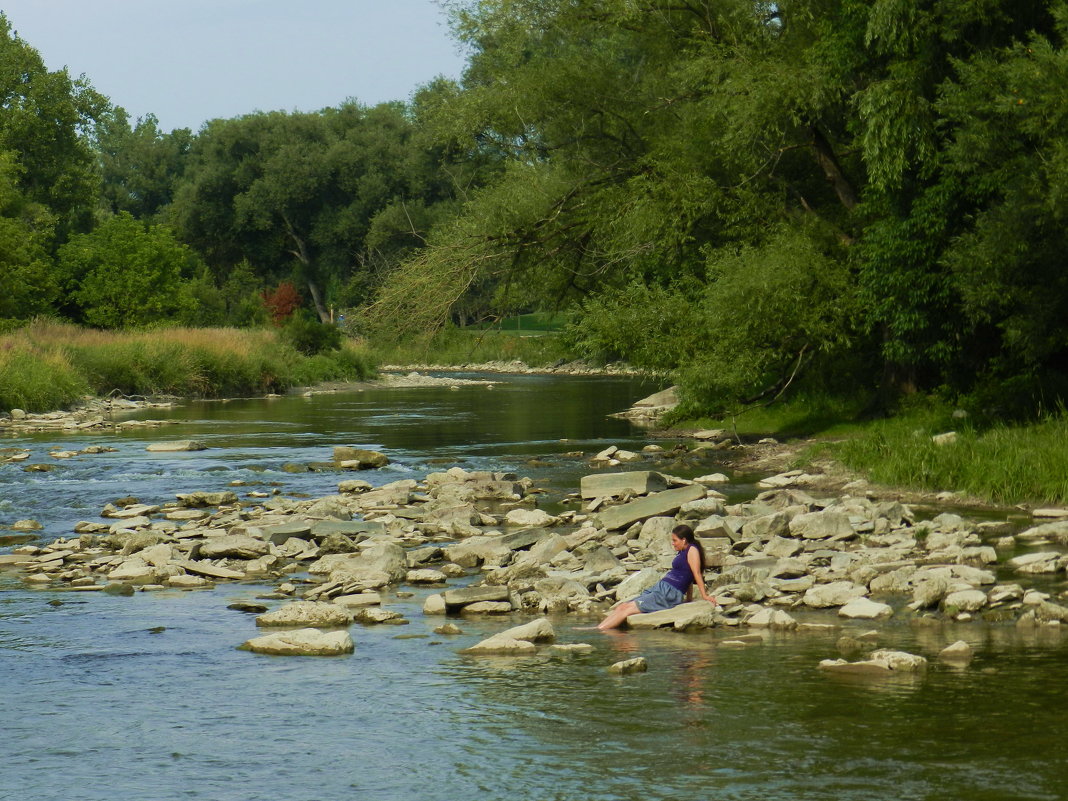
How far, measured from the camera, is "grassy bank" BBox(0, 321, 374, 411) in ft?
134

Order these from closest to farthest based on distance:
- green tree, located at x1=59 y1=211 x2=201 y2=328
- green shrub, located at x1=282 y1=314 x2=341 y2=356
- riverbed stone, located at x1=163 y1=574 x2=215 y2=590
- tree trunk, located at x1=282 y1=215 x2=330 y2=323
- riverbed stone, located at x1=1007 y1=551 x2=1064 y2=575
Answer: riverbed stone, located at x1=1007 y1=551 x2=1064 y2=575, riverbed stone, located at x1=163 y1=574 x2=215 y2=590, green tree, located at x1=59 y1=211 x2=201 y2=328, green shrub, located at x1=282 y1=314 x2=341 y2=356, tree trunk, located at x1=282 y1=215 x2=330 y2=323

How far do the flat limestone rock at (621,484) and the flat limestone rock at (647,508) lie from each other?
5.31 ft

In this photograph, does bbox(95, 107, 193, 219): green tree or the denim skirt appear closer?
the denim skirt

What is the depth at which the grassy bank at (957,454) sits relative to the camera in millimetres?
18547

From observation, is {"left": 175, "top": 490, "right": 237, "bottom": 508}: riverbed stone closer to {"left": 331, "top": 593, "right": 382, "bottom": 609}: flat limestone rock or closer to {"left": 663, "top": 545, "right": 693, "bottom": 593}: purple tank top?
{"left": 331, "top": 593, "right": 382, "bottom": 609}: flat limestone rock

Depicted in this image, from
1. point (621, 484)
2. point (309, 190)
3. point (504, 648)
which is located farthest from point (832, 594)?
point (309, 190)

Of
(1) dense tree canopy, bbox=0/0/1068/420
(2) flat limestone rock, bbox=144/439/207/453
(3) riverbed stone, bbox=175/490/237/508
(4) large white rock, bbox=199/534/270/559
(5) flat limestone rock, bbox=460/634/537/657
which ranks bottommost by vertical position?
(5) flat limestone rock, bbox=460/634/537/657

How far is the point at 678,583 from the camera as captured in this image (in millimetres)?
12555

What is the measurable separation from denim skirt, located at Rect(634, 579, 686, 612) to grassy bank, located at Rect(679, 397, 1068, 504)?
8.07 meters

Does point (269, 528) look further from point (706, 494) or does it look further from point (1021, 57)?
point (1021, 57)

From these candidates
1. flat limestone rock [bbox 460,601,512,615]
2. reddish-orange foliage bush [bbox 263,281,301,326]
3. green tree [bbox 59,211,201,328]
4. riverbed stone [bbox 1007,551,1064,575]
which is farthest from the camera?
reddish-orange foliage bush [bbox 263,281,301,326]

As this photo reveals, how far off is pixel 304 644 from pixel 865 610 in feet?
17.4

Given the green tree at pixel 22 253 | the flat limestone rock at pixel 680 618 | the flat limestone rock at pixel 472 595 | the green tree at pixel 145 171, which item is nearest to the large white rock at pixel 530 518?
the flat limestone rock at pixel 472 595

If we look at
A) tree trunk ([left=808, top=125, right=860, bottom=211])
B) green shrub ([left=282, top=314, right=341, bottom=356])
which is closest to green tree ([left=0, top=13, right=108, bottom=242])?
green shrub ([left=282, top=314, right=341, bottom=356])
